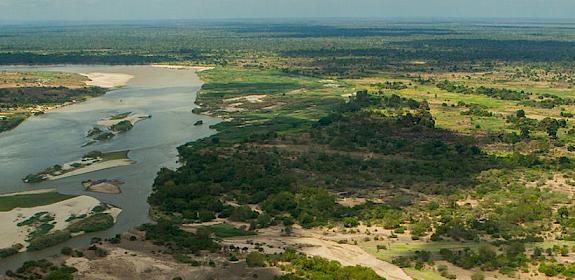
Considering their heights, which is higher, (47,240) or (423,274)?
(423,274)

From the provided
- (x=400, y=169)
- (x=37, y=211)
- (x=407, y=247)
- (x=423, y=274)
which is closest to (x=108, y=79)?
(x=37, y=211)

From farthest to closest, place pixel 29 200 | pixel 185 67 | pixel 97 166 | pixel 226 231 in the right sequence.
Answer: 1. pixel 185 67
2. pixel 97 166
3. pixel 29 200
4. pixel 226 231

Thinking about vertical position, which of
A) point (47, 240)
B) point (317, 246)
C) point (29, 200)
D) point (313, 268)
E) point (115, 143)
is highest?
point (313, 268)

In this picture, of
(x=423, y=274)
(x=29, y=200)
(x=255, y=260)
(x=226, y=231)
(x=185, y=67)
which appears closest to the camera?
(x=423, y=274)

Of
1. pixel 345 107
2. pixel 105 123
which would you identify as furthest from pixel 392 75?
pixel 105 123

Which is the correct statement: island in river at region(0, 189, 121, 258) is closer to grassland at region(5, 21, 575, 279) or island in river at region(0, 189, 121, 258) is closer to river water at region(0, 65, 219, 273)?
river water at region(0, 65, 219, 273)

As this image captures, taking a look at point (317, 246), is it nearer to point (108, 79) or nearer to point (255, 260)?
point (255, 260)

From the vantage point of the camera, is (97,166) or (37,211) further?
(97,166)

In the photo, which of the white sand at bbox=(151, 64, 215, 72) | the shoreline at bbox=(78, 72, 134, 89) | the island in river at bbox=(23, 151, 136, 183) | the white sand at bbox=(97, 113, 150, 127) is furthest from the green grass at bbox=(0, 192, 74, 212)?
the white sand at bbox=(151, 64, 215, 72)
